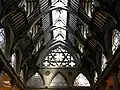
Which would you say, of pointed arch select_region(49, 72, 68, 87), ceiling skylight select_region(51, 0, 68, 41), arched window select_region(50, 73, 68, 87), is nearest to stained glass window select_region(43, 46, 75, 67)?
pointed arch select_region(49, 72, 68, 87)

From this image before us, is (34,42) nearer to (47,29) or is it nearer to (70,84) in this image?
(47,29)

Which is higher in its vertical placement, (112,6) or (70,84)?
(112,6)

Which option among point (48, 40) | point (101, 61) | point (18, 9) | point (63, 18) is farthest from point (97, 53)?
point (18, 9)

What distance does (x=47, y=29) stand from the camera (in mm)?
21938

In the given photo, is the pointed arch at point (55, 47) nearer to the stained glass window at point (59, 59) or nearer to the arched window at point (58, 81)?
the stained glass window at point (59, 59)

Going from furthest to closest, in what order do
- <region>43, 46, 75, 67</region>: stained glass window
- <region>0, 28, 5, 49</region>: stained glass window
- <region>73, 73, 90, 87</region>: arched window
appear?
1. <region>43, 46, 75, 67</region>: stained glass window
2. <region>73, 73, 90, 87</region>: arched window
3. <region>0, 28, 5, 49</region>: stained glass window

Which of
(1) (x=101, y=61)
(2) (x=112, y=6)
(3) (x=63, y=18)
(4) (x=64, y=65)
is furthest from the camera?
(4) (x=64, y=65)

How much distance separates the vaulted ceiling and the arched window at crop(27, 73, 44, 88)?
0.41 m

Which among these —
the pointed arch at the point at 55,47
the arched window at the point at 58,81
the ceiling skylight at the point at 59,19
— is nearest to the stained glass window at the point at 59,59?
the pointed arch at the point at 55,47

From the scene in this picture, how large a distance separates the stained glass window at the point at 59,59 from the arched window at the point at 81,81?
1396 millimetres

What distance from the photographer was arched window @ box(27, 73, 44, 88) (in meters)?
22.4

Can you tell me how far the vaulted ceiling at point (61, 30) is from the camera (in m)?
13.8

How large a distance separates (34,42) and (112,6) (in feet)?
27.5

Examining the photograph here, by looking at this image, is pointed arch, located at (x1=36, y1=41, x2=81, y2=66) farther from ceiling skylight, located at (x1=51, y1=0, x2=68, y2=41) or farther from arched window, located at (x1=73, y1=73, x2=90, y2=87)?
arched window, located at (x1=73, y1=73, x2=90, y2=87)
